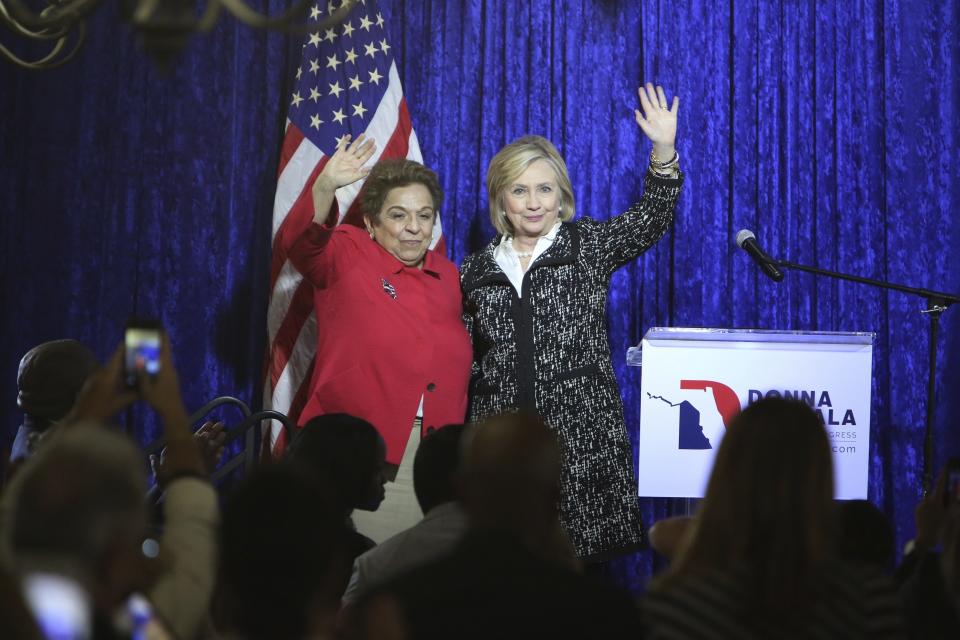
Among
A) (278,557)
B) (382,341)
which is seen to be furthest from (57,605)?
(382,341)

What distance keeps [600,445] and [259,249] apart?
2272mm

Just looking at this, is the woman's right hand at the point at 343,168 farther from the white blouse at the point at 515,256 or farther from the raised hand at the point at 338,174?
the white blouse at the point at 515,256

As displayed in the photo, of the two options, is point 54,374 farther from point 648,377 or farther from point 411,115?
point 411,115

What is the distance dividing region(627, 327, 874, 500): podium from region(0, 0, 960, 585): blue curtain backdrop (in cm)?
122

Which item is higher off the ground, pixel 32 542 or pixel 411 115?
pixel 411 115

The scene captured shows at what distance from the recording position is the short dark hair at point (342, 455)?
107 inches

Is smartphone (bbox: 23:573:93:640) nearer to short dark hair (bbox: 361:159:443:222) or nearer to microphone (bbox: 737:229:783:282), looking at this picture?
short dark hair (bbox: 361:159:443:222)

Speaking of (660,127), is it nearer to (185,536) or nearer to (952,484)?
(952,484)

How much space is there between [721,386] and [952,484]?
6.29 feet

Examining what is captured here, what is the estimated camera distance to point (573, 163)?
564 cm

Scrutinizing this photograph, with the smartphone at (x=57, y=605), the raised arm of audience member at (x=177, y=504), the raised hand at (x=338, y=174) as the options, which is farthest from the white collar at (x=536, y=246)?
the smartphone at (x=57, y=605)

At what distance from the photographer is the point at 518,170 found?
433 cm

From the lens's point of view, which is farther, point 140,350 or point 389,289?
point 389,289

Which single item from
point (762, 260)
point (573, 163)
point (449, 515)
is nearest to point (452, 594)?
point (449, 515)
